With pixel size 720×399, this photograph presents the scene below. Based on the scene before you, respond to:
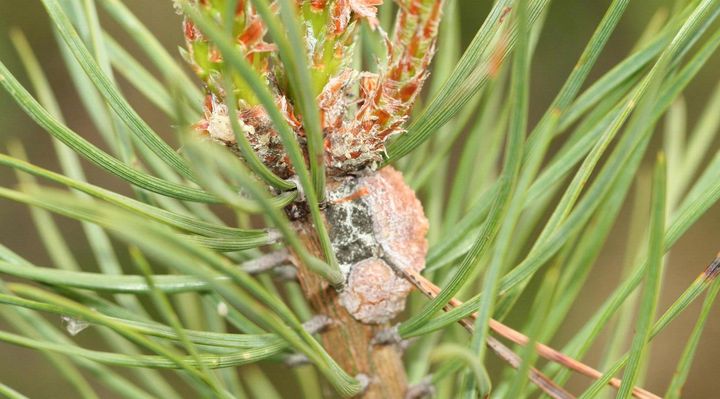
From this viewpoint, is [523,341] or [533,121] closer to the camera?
[523,341]

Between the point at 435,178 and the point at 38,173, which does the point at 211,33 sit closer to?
the point at 38,173

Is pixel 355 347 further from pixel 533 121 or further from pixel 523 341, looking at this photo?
pixel 533 121

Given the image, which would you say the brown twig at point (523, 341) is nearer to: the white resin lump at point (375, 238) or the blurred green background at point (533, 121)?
the white resin lump at point (375, 238)

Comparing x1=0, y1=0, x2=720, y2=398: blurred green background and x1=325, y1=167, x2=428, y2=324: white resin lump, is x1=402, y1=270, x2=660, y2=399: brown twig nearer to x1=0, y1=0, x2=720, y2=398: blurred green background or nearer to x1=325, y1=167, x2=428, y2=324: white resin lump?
x1=325, y1=167, x2=428, y2=324: white resin lump

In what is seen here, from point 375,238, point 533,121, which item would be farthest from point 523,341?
point 533,121

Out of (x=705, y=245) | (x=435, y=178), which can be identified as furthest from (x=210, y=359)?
(x=705, y=245)

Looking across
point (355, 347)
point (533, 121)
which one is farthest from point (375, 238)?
point (533, 121)

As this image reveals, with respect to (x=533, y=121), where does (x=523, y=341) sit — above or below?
below
